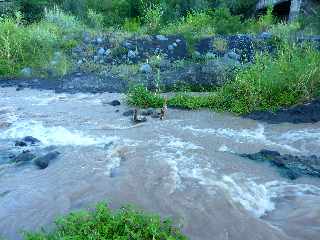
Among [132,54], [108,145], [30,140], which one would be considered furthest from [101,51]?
[108,145]

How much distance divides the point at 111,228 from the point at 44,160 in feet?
8.36

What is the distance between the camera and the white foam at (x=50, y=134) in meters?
6.89

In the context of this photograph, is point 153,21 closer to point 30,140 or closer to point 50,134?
point 50,134

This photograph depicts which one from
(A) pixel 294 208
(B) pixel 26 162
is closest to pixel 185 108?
(B) pixel 26 162

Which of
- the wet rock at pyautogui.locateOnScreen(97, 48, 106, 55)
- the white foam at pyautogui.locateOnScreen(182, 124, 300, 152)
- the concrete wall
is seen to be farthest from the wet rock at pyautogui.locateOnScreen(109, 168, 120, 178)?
the concrete wall

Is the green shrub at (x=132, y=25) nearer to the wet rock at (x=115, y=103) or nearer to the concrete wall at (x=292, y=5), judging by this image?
the concrete wall at (x=292, y=5)

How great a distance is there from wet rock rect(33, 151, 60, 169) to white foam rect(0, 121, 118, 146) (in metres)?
0.55

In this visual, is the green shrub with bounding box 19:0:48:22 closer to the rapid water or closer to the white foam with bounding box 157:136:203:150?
the rapid water

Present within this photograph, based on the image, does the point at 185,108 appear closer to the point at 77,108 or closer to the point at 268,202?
the point at 77,108

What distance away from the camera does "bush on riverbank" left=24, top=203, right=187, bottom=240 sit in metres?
3.72

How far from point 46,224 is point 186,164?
2054 millimetres

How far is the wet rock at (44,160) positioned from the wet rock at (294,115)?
3401 mm

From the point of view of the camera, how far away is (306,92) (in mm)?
7832

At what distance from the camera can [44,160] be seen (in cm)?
607
